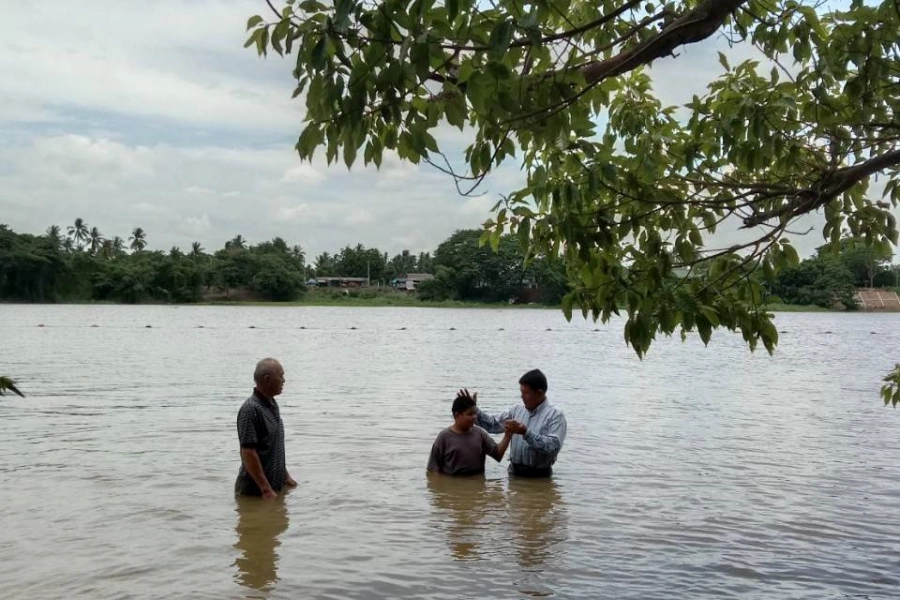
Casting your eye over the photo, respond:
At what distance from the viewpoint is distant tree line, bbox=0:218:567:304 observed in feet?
362

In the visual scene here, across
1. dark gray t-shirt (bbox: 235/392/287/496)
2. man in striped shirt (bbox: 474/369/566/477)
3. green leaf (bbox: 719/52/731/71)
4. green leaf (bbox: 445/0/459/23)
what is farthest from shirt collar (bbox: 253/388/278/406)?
green leaf (bbox: 445/0/459/23)

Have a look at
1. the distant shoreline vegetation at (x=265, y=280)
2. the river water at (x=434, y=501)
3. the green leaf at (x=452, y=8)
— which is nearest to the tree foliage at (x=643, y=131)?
the green leaf at (x=452, y=8)

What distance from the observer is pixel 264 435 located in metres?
8.37

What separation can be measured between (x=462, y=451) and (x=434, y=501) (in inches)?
25.1

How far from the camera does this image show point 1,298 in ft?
363

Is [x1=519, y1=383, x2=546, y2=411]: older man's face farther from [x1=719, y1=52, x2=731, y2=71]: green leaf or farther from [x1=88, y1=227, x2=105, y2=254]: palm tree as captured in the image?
[x1=88, y1=227, x2=105, y2=254]: palm tree

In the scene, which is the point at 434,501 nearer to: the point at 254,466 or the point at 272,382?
the point at 254,466

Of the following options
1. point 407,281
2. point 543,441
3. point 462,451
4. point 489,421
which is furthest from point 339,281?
point 543,441

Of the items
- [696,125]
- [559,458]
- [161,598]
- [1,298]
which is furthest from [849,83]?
[1,298]

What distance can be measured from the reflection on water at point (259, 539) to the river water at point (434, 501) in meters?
0.03

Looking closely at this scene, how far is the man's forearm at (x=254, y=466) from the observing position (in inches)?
328

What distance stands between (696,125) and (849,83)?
1024mm

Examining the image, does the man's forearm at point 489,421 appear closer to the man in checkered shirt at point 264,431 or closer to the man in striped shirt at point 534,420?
the man in striped shirt at point 534,420

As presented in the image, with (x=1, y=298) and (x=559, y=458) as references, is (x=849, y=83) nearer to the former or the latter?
(x=559, y=458)
